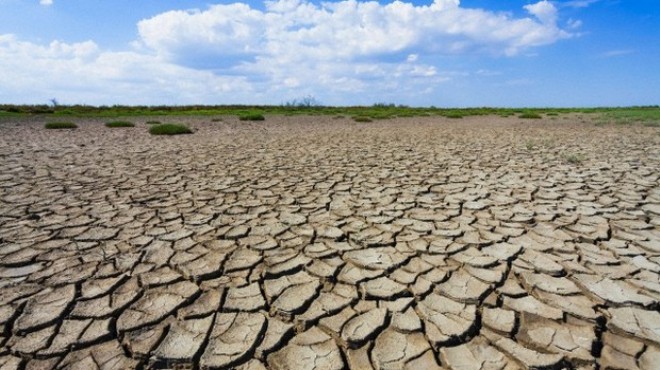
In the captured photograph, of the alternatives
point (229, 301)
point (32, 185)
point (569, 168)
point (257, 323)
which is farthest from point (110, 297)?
point (569, 168)

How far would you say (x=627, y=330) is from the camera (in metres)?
1.71

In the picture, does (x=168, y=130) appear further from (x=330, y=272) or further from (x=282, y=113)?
(x=282, y=113)

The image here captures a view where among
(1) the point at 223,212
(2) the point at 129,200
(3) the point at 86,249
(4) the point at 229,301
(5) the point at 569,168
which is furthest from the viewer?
(5) the point at 569,168

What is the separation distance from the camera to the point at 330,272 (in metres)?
2.30

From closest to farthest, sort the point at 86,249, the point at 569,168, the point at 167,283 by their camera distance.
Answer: the point at 167,283 < the point at 86,249 < the point at 569,168

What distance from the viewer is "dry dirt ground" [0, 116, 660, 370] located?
1.62 meters

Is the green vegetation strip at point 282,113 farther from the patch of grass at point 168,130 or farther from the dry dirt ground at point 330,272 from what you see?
the dry dirt ground at point 330,272

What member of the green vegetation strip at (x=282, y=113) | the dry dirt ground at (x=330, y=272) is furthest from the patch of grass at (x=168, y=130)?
the dry dirt ground at (x=330, y=272)

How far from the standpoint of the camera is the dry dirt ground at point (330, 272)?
5.32 feet

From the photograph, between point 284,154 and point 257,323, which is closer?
point 257,323

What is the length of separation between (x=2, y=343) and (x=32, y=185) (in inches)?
136

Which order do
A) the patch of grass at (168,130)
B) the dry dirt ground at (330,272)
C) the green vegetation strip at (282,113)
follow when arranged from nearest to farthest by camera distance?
the dry dirt ground at (330,272), the patch of grass at (168,130), the green vegetation strip at (282,113)

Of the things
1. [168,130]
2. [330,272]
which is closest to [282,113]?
[168,130]

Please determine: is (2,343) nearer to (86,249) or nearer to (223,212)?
(86,249)
